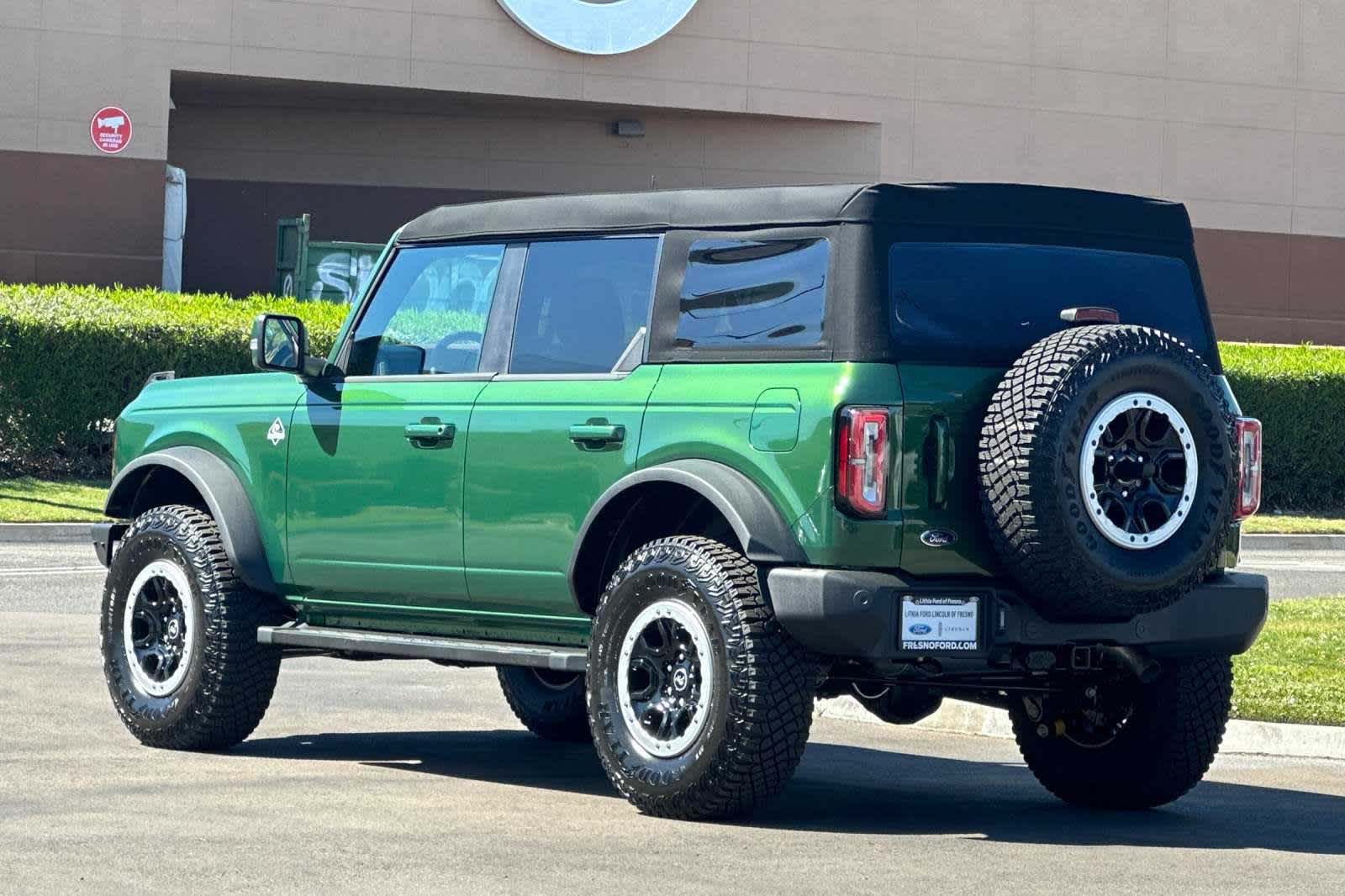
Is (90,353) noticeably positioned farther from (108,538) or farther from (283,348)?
(283,348)

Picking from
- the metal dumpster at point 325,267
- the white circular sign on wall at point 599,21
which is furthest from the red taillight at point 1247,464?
the white circular sign on wall at point 599,21

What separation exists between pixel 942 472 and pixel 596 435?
124cm

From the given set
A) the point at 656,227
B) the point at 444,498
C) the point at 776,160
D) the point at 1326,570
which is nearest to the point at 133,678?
the point at 444,498

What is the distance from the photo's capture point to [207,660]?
884 cm

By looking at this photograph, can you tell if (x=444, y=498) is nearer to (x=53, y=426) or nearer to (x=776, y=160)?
(x=53, y=426)

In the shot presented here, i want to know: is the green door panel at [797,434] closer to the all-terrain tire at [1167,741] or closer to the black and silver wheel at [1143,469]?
the black and silver wheel at [1143,469]

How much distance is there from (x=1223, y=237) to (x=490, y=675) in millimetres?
25781

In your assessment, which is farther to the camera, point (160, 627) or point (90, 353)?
point (90, 353)

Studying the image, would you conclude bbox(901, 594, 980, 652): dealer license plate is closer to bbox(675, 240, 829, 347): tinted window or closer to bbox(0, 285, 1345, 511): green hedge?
bbox(675, 240, 829, 347): tinted window

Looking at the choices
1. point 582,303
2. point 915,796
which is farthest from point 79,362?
point 915,796

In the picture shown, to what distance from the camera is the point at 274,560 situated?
352 inches

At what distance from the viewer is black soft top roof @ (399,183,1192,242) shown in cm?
740

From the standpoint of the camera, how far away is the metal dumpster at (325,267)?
98.2ft

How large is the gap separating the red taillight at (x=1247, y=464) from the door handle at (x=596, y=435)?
6.73 ft
